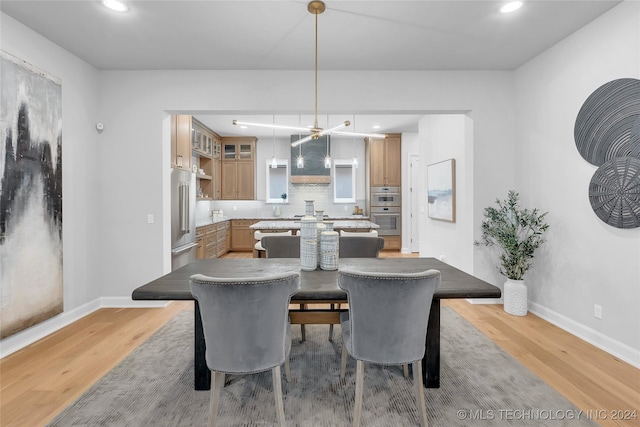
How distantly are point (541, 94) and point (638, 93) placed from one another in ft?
3.30

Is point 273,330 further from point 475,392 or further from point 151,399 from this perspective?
point 475,392

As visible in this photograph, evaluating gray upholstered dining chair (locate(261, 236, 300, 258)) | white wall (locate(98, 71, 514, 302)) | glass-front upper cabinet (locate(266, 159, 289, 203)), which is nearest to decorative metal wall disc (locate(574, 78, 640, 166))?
white wall (locate(98, 71, 514, 302))

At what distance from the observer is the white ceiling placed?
8.05 feet

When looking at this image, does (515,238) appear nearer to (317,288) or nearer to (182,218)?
(317,288)

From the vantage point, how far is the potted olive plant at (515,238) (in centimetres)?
329

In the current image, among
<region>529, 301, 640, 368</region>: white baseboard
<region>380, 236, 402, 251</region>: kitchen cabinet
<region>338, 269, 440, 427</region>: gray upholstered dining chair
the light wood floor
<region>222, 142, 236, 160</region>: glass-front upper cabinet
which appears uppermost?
<region>222, 142, 236, 160</region>: glass-front upper cabinet

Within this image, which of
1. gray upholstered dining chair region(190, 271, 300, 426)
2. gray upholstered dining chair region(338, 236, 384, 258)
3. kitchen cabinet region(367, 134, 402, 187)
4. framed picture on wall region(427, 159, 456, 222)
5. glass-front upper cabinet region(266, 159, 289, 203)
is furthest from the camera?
glass-front upper cabinet region(266, 159, 289, 203)

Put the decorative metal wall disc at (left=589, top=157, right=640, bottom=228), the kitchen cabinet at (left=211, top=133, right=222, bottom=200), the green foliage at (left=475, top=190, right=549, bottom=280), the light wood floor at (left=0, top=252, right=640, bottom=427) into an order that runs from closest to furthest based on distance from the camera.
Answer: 1. the light wood floor at (left=0, top=252, right=640, bottom=427)
2. the decorative metal wall disc at (left=589, top=157, right=640, bottom=228)
3. the green foliage at (left=475, top=190, right=549, bottom=280)
4. the kitchen cabinet at (left=211, top=133, right=222, bottom=200)

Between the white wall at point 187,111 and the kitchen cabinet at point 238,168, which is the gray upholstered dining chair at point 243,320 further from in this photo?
the kitchen cabinet at point 238,168

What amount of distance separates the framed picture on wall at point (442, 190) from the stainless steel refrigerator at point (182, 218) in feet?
12.1

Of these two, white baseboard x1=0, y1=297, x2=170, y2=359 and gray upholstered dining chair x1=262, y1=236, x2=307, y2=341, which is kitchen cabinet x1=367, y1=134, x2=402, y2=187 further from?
white baseboard x1=0, y1=297, x2=170, y2=359

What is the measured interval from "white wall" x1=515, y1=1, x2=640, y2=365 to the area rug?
992mm

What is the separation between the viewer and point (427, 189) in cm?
548

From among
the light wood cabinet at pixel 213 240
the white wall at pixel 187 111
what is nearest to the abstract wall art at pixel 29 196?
the white wall at pixel 187 111
